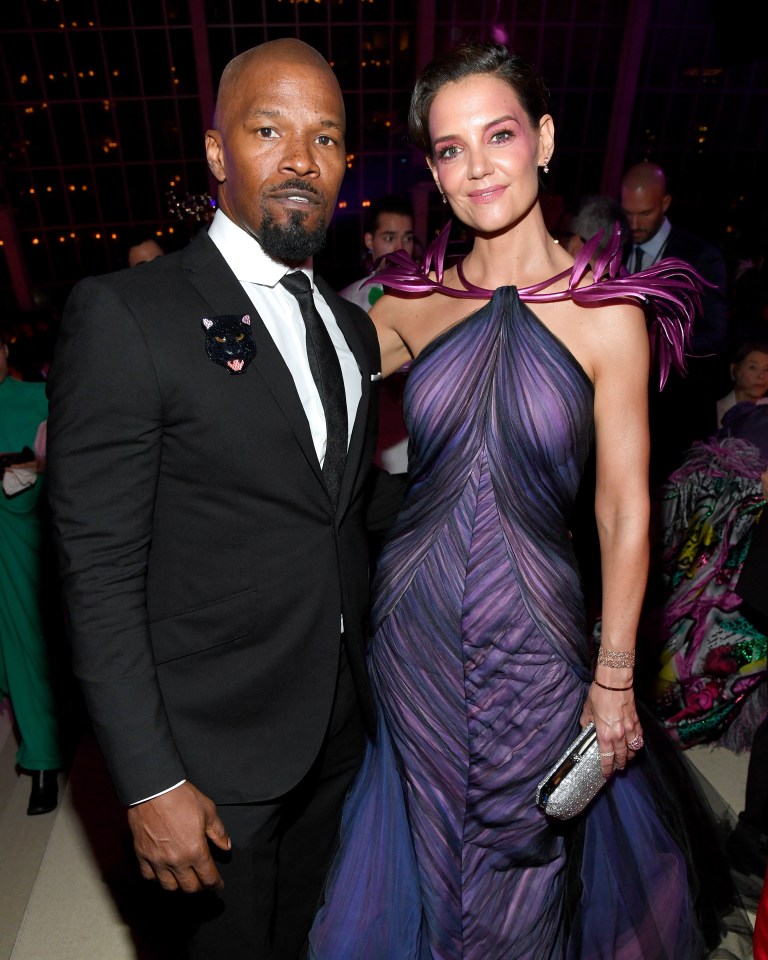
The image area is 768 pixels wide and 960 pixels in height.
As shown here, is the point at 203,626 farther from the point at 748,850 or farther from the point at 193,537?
the point at 748,850

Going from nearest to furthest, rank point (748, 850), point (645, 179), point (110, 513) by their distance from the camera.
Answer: point (110, 513) < point (748, 850) < point (645, 179)

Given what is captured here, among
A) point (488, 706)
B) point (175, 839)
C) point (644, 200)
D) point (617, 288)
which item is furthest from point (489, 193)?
point (644, 200)

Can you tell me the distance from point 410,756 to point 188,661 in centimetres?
64

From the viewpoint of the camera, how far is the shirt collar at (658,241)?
4.30 metres

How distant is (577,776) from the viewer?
5.48ft

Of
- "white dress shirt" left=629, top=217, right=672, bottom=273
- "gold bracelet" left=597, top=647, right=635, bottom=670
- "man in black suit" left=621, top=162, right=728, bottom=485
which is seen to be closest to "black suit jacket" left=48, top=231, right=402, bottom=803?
"gold bracelet" left=597, top=647, right=635, bottom=670

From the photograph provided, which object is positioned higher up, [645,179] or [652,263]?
[645,179]

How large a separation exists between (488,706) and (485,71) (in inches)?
53.6

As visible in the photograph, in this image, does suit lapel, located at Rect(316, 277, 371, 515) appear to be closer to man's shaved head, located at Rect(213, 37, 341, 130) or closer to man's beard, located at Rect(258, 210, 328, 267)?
man's beard, located at Rect(258, 210, 328, 267)

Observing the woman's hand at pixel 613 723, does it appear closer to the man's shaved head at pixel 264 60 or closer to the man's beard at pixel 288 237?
the man's beard at pixel 288 237

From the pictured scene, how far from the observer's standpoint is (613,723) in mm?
1688

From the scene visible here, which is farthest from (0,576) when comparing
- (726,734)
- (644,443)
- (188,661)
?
(726,734)

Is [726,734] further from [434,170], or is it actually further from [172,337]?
[172,337]

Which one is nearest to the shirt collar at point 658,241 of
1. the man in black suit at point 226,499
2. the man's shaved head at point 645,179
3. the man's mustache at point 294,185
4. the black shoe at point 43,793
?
the man's shaved head at point 645,179
